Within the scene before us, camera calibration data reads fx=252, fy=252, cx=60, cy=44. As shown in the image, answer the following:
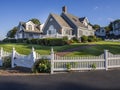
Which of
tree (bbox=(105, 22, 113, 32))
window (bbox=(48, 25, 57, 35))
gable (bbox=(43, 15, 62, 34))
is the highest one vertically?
tree (bbox=(105, 22, 113, 32))

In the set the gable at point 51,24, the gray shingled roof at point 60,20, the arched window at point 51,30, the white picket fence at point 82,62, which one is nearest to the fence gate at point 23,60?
the white picket fence at point 82,62

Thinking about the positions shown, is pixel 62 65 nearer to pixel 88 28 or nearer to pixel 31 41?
pixel 31 41

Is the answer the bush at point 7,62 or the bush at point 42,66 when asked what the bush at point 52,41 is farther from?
the bush at point 42,66

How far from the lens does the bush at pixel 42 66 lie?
16.5 m

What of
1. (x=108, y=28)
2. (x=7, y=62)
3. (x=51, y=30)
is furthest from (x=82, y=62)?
(x=108, y=28)

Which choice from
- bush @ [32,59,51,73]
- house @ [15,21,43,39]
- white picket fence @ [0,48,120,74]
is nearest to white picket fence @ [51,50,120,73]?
white picket fence @ [0,48,120,74]

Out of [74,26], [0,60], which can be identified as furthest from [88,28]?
[0,60]

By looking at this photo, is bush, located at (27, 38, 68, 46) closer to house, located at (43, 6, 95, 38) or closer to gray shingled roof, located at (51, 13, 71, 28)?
house, located at (43, 6, 95, 38)

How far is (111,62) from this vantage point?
677 inches

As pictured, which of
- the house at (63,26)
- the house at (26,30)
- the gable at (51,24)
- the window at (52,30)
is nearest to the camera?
the house at (63,26)

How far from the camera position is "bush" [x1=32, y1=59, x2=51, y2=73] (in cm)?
1652

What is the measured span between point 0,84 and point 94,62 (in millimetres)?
7038

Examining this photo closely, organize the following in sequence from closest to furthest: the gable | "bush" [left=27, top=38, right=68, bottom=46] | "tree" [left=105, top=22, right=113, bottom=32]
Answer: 1. "bush" [left=27, top=38, right=68, bottom=46]
2. the gable
3. "tree" [left=105, top=22, right=113, bottom=32]

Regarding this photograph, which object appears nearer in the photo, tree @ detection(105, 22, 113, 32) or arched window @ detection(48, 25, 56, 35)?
arched window @ detection(48, 25, 56, 35)
